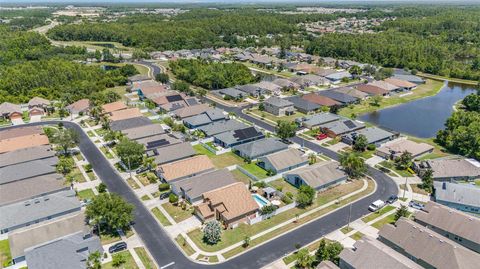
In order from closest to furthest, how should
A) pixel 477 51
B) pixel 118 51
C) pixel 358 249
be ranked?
pixel 358 249
pixel 477 51
pixel 118 51

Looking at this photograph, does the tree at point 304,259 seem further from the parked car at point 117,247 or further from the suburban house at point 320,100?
the suburban house at point 320,100

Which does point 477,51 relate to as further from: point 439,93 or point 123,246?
point 123,246

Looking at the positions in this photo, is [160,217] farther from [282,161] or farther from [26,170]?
[26,170]

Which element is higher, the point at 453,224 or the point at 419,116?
the point at 453,224

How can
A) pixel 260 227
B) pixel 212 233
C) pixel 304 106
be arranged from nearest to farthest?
pixel 212 233 < pixel 260 227 < pixel 304 106

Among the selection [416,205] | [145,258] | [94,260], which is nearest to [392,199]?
[416,205]

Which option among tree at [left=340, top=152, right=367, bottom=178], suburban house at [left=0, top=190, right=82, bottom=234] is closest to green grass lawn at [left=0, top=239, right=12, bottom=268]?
suburban house at [left=0, top=190, right=82, bottom=234]

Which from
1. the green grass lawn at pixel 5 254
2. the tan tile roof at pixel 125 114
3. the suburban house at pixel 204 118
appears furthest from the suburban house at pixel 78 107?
the green grass lawn at pixel 5 254

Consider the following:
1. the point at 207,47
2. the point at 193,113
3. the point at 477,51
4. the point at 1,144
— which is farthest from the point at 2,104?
the point at 477,51
